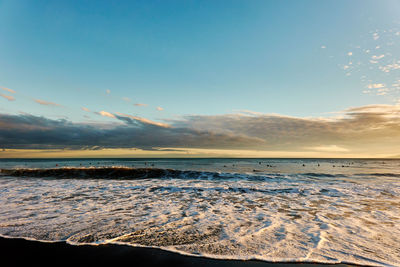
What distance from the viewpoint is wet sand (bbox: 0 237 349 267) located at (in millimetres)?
4555

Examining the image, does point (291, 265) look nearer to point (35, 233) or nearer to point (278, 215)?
point (278, 215)

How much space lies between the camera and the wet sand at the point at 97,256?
4555 millimetres

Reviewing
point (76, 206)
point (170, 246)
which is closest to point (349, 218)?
point (170, 246)

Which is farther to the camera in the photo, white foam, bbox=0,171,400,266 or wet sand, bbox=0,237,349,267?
white foam, bbox=0,171,400,266

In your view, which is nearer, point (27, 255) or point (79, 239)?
point (27, 255)

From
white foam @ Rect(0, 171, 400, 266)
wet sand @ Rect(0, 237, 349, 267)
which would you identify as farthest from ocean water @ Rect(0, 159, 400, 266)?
wet sand @ Rect(0, 237, 349, 267)

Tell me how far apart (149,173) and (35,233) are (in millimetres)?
25140

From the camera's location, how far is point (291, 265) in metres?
4.55

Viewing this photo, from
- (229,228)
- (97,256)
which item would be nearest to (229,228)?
(229,228)

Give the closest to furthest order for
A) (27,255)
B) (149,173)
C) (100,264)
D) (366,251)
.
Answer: (100,264) → (27,255) → (366,251) → (149,173)

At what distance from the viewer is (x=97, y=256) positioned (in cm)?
487

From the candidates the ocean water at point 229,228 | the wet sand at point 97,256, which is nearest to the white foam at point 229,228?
the ocean water at point 229,228

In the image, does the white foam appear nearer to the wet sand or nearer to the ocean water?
the ocean water

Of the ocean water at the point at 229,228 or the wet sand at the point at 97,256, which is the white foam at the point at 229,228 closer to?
the ocean water at the point at 229,228
